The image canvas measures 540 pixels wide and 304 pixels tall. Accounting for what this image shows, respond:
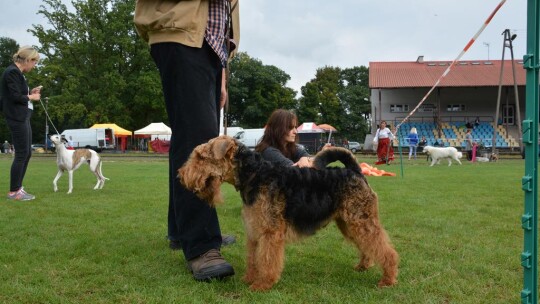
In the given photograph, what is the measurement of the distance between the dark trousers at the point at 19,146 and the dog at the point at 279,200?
5.63 meters

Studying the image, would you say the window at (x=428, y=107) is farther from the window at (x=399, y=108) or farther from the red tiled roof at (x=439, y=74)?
the red tiled roof at (x=439, y=74)

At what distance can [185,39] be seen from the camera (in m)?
3.23

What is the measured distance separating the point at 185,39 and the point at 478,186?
9.27 meters

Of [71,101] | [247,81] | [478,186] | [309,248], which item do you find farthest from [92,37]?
[309,248]

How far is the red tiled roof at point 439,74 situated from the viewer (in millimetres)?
43125

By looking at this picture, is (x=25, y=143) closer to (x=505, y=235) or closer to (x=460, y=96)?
(x=505, y=235)

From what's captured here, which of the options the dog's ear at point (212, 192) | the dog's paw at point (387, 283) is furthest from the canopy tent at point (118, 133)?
the dog's paw at point (387, 283)

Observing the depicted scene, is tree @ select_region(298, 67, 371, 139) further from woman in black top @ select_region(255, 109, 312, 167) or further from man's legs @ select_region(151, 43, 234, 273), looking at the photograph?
man's legs @ select_region(151, 43, 234, 273)

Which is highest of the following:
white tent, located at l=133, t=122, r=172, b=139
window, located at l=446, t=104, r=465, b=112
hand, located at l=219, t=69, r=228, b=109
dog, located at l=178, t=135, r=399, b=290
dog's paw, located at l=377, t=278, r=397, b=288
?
window, located at l=446, t=104, r=465, b=112

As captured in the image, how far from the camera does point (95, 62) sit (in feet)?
148

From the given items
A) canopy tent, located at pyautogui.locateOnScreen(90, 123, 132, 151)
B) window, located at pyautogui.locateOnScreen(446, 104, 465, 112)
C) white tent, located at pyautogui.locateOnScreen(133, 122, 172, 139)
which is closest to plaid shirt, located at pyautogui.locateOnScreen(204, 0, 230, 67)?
white tent, located at pyautogui.locateOnScreen(133, 122, 172, 139)

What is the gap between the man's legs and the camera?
330cm

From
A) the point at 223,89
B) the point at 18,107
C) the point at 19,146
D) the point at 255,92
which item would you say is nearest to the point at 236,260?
the point at 223,89

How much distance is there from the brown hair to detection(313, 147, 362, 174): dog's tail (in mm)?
1507
